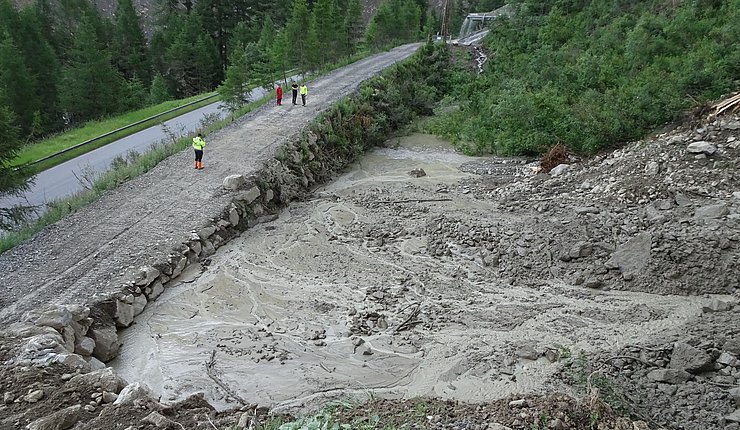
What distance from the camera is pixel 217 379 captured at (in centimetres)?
920

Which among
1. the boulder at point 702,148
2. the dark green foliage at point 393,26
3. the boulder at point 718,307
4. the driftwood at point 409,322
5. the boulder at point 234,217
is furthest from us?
the dark green foliage at point 393,26

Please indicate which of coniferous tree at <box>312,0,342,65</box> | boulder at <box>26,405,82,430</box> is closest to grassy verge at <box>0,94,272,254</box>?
boulder at <box>26,405,82,430</box>

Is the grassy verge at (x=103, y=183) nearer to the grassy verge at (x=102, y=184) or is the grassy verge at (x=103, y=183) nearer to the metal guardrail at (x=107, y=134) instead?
the grassy verge at (x=102, y=184)

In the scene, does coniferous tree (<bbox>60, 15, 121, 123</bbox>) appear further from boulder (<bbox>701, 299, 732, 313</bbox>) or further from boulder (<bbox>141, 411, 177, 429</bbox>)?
boulder (<bbox>701, 299, 732, 313</bbox>)

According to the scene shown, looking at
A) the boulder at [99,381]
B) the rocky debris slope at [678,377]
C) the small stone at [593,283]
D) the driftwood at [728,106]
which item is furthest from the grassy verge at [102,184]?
the driftwood at [728,106]

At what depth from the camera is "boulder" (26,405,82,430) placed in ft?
21.3

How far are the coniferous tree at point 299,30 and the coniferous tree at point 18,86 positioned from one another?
54.2 feet

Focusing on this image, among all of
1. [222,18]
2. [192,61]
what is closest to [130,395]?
[192,61]

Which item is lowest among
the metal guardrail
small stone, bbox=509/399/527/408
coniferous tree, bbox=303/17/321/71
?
small stone, bbox=509/399/527/408

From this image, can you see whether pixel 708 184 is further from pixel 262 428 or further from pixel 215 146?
pixel 215 146

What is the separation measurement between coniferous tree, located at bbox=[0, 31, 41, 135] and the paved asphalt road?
368 inches

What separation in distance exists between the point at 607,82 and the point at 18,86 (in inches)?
1319

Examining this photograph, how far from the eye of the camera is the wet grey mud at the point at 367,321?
9117mm

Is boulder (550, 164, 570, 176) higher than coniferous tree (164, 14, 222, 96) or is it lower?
lower
